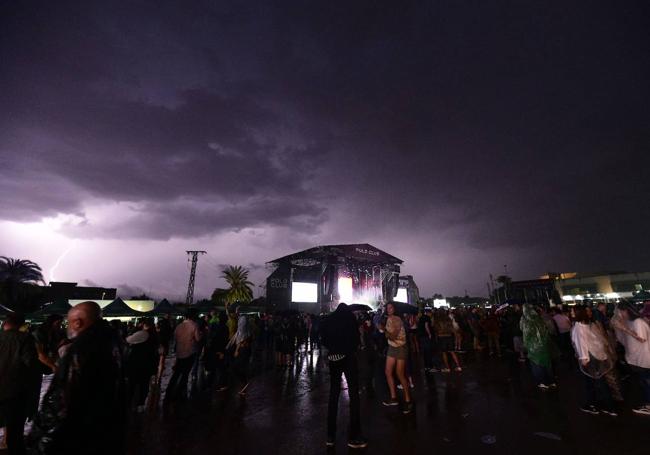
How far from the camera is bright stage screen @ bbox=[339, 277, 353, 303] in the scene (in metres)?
38.4

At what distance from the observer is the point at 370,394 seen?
7.00 meters

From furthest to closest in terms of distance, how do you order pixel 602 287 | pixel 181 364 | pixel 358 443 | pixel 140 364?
pixel 602 287 → pixel 181 364 → pixel 140 364 → pixel 358 443

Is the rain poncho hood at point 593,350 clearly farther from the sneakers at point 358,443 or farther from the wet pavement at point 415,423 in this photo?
the sneakers at point 358,443

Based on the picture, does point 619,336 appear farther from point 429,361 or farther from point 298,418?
point 298,418

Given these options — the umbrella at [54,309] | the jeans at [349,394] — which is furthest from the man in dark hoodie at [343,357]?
the umbrella at [54,309]

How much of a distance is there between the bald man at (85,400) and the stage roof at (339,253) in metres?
35.3

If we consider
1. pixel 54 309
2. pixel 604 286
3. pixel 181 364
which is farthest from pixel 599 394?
pixel 604 286

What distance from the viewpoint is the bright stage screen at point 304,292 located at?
122ft

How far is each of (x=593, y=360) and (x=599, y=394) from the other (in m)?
0.63

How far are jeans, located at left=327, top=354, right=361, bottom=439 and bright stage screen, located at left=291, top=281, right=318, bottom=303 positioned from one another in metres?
33.1

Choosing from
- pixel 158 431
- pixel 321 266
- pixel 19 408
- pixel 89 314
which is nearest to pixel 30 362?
pixel 19 408

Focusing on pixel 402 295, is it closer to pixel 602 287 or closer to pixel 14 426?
pixel 14 426

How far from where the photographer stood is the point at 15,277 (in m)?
34.2

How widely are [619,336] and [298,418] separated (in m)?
6.37
